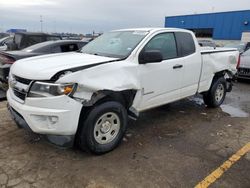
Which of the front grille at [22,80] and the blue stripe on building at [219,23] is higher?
the blue stripe on building at [219,23]

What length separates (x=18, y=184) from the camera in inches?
118

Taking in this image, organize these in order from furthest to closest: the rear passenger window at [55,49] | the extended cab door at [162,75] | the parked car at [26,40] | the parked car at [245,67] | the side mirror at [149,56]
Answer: the parked car at [245,67] → the parked car at [26,40] → the rear passenger window at [55,49] → the extended cab door at [162,75] → the side mirror at [149,56]

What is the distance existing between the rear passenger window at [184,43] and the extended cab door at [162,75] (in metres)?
0.12

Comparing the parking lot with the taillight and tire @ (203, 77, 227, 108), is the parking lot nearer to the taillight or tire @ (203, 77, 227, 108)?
tire @ (203, 77, 227, 108)

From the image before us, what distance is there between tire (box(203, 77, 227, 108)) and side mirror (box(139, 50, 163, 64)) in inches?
102

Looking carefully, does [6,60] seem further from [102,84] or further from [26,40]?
[102,84]

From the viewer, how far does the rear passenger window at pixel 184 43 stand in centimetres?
497

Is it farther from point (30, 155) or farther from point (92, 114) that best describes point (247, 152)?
point (30, 155)

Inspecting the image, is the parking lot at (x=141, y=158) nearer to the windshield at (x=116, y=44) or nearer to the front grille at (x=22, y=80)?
the front grille at (x=22, y=80)

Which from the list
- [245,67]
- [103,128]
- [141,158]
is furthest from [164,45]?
[245,67]

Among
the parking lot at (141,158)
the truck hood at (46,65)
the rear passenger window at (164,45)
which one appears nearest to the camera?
the parking lot at (141,158)

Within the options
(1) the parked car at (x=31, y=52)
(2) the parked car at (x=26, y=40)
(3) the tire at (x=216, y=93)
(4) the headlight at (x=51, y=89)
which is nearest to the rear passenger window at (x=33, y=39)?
(2) the parked car at (x=26, y=40)

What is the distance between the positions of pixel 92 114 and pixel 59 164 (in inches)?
32.7

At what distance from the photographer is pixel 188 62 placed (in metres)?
5.02
